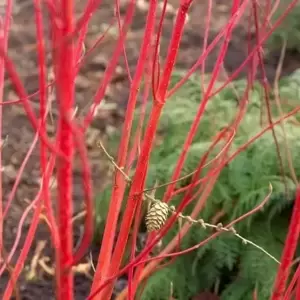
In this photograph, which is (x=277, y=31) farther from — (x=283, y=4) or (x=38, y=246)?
(x=38, y=246)

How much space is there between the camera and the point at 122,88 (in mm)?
4262

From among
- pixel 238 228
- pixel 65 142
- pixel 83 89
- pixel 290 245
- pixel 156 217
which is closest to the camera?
pixel 65 142

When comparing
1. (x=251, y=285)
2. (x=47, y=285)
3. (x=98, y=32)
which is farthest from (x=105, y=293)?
(x=98, y=32)

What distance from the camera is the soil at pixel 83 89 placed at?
275 cm

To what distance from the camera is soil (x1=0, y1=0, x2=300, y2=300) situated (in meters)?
2.75

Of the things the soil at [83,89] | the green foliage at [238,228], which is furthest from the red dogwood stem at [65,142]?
the soil at [83,89]

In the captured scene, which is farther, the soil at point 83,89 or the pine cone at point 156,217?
the soil at point 83,89

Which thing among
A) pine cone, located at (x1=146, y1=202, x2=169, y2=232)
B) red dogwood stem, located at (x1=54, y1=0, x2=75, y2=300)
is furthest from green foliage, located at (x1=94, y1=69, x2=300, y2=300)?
red dogwood stem, located at (x1=54, y1=0, x2=75, y2=300)

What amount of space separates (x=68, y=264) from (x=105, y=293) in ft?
1.35

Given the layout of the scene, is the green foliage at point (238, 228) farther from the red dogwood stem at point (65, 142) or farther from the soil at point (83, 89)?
the red dogwood stem at point (65, 142)

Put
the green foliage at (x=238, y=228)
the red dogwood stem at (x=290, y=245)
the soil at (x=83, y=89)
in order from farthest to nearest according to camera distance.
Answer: the soil at (x=83, y=89), the green foliage at (x=238, y=228), the red dogwood stem at (x=290, y=245)

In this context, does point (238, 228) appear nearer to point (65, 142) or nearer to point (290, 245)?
point (290, 245)

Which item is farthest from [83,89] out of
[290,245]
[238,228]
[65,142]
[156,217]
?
[65,142]

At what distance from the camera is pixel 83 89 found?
418 cm
